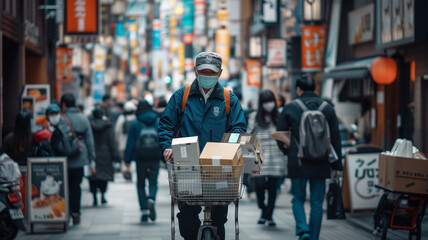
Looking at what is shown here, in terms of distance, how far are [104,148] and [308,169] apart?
706cm

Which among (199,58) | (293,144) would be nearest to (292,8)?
(293,144)

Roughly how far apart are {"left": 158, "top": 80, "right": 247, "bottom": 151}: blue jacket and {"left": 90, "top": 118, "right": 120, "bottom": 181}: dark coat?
322 inches

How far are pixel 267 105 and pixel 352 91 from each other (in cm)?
999

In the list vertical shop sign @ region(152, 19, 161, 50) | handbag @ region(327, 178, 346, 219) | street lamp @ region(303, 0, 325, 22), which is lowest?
handbag @ region(327, 178, 346, 219)

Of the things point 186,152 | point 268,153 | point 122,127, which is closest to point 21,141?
point 268,153

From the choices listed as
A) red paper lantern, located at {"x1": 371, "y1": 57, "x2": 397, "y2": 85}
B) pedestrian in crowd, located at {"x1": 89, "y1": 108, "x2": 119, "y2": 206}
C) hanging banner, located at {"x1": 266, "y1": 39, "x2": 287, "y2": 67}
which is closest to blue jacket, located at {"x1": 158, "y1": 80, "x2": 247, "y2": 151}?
pedestrian in crowd, located at {"x1": 89, "y1": 108, "x2": 119, "y2": 206}

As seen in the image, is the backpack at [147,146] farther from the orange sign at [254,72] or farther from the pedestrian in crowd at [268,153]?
the orange sign at [254,72]

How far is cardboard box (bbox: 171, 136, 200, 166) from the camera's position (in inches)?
217

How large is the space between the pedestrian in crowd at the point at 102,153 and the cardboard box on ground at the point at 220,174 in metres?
8.86

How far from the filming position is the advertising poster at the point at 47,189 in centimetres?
1031

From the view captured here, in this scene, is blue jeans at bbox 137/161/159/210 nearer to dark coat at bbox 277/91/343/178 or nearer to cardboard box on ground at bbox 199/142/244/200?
dark coat at bbox 277/91/343/178

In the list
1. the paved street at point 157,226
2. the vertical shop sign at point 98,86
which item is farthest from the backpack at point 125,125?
the vertical shop sign at point 98,86

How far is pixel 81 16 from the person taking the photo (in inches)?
799

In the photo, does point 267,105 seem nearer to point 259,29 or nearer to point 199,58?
point 199,58
